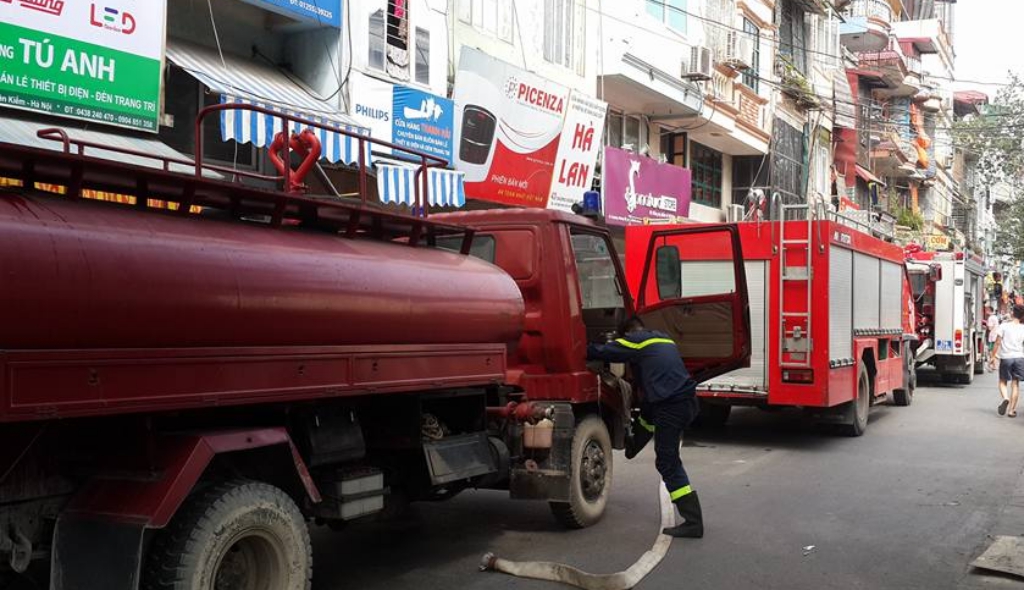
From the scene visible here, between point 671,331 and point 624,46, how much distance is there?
11.6m

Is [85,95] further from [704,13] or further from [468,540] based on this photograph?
[704,13]

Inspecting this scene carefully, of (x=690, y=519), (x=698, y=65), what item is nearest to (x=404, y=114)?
(x=690, y=519)

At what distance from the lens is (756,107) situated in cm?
2522

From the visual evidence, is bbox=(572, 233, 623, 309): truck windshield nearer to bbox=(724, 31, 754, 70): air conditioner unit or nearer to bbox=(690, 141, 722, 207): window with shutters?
bbox=(724, 31, 754, 70): air conditioner unit

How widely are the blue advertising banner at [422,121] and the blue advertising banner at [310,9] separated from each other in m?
1.28

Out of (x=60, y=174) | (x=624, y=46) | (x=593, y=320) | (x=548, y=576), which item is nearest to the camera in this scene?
(x=60, y=174)

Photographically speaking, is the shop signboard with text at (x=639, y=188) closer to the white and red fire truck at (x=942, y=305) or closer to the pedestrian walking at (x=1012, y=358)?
the white and red fire truck at (x=942, y=305)

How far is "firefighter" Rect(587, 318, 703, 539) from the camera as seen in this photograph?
6.42m

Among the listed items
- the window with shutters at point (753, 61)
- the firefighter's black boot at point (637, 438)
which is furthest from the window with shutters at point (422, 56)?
the window with shutters at point (753, 61)

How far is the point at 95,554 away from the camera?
3484mm

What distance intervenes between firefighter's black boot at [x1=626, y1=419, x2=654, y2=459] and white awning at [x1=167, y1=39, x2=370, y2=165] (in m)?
4.45

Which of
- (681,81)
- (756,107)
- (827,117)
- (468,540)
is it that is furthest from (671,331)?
(827,117)

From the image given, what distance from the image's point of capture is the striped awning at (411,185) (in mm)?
11234

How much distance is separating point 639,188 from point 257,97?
10.8 m
